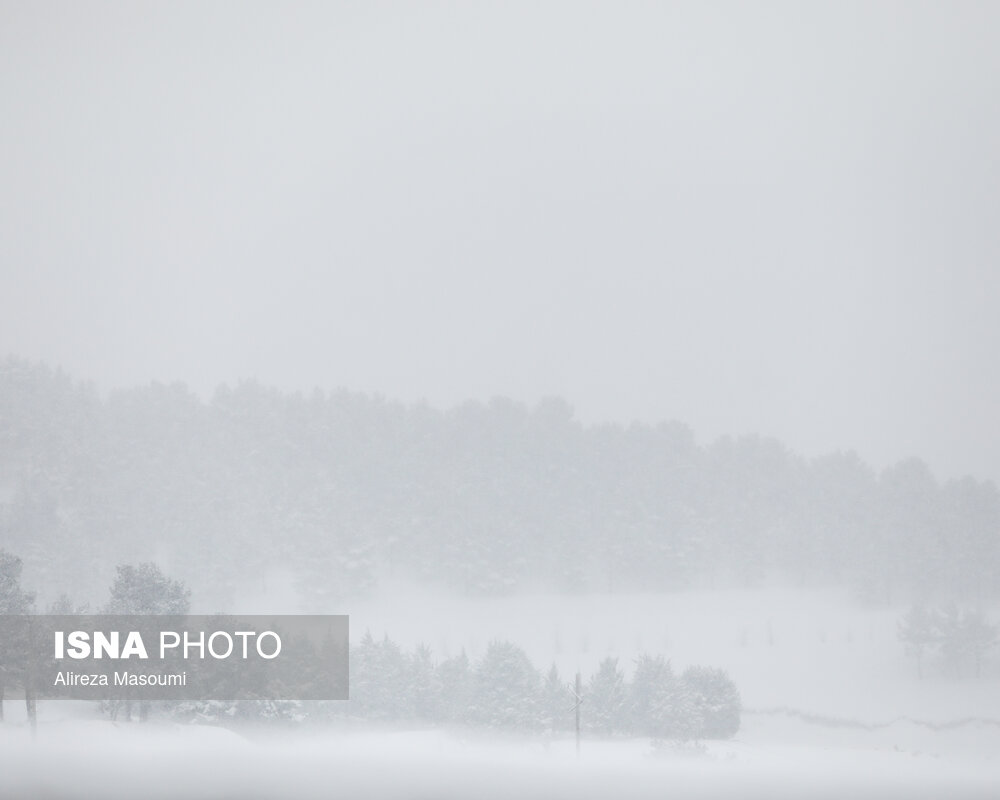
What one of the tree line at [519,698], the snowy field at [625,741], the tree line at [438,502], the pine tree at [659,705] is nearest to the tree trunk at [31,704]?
the snowy field at [625,741]

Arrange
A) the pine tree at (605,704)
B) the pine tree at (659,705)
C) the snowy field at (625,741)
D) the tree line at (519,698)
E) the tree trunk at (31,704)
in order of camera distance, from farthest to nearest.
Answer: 1. the pine tree at (605,704)
2. the tree line at (519,698)
3. the pine tree at (659,705)
4. the tree trunk at (31,704)
5. the snowy field at (625,741)

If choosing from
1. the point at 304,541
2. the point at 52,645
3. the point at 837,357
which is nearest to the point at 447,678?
the point at 52,645

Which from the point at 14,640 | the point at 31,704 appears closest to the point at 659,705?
the point at 31,704

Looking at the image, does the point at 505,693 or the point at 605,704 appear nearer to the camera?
the point at 505,693

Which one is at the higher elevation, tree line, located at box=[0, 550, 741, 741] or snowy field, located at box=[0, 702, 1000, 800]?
snowy field, located at box=[0, 702, 1000, 800]

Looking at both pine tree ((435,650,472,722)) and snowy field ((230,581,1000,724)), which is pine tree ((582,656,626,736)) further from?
snowy field ((230,581,1000,724))

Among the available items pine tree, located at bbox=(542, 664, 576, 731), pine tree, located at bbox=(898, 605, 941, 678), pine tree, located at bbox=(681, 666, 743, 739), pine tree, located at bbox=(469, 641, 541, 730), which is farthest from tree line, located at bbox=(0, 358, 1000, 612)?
pine tree, located at bbox=(542, 664, 576, 731)

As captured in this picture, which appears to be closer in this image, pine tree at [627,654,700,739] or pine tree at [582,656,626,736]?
pine tree at [627,654,700,739]

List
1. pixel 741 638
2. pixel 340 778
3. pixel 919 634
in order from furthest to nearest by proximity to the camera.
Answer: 1. pixel 741 638
2. pixel 919 634
3. pixel 340 778

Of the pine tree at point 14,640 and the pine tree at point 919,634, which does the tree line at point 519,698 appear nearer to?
the pine tree at point 14,640

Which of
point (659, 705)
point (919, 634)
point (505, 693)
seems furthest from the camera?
point (919, 634)

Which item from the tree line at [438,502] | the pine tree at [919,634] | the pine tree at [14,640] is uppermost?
the tree line at [438,502]

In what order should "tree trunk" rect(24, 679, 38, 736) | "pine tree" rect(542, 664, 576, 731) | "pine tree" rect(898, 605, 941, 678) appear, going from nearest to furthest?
"tree trunk" rect(24, 679, 38, 736) < "pine tree" rect(542, 664, 576, 731) < "pine tree" rect(898, 605, 941, 678)

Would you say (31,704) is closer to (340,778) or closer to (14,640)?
(14,640)
